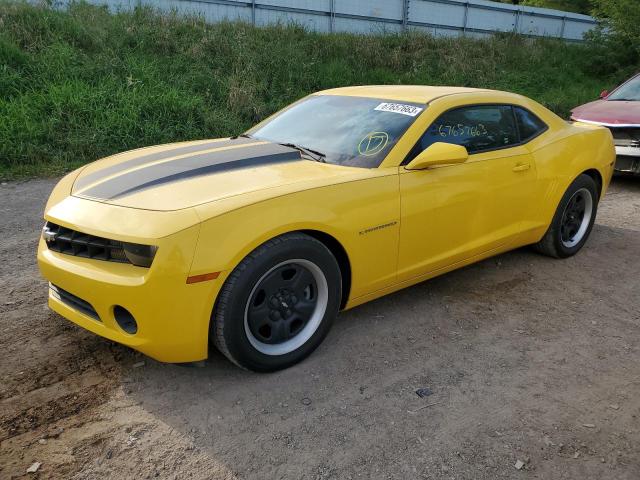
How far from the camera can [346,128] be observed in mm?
3592

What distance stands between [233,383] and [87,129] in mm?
6319

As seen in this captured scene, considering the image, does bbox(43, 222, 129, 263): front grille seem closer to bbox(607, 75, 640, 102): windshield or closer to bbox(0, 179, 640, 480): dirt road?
bbox(0, 179, 640, 480): dirt road

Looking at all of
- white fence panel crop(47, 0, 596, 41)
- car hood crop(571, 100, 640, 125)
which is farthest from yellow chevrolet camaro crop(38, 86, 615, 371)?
white fence panel crop(47, 0, 596, 41)

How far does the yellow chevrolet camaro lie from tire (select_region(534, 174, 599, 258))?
296 millimetres

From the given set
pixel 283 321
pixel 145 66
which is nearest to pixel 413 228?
pixel 283 321

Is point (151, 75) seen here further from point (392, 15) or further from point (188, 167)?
point (392, 15)

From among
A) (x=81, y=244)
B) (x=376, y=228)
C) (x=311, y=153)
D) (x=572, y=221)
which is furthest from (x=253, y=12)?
(x=81, y=244)

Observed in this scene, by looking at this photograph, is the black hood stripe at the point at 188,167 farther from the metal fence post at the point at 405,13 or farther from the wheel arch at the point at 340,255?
the metal fence post at the point at 405,13

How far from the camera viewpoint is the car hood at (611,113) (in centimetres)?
708

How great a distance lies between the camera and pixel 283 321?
115 inches

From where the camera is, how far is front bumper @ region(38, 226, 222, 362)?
243cm

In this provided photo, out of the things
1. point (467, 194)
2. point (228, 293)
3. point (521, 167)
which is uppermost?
point (521, 167)

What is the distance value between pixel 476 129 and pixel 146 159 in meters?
2.28

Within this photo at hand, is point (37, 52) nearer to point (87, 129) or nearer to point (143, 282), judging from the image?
point (87, 129)
